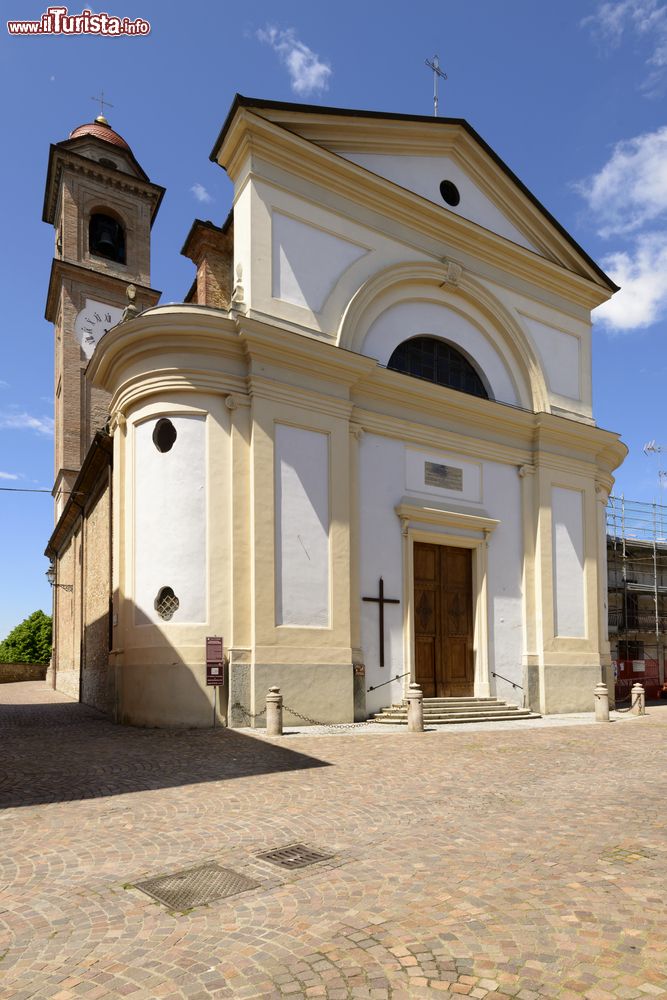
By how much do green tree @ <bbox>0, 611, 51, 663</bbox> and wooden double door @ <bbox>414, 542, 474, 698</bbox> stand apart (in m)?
38.1

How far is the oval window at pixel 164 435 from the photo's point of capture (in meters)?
13.9

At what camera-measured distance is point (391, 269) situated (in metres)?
16.5

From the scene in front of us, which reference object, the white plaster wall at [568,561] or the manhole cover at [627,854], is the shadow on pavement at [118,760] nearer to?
the manhole cover at [627,854]

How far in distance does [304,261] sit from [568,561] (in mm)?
9686

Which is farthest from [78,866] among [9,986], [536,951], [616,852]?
[616,852]

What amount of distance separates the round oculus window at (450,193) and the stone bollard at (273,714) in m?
12.7

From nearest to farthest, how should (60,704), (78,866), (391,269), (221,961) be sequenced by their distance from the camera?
(221,961) → (78,866) → (391,269) → (60,704)

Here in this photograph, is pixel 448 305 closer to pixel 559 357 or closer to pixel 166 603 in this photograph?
pixel 559 357

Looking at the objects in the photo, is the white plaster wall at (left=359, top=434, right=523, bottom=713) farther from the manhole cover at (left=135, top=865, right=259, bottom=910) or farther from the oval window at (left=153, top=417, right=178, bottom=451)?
the manhole cover at (left=135, top=865, right=259, bottom=910)

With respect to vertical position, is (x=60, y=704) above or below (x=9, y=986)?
below

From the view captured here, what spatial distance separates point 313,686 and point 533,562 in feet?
23.4

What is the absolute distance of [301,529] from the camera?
14.0 m

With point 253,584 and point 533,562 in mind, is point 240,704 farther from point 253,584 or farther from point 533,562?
point 533,562

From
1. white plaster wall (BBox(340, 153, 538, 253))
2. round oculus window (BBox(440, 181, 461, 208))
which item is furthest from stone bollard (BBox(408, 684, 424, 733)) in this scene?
round oculus window (BBox(440, 181, 461, 208))
